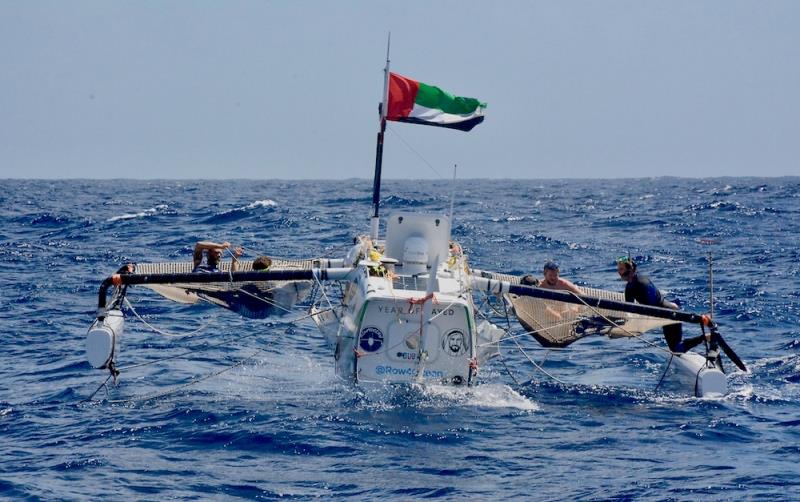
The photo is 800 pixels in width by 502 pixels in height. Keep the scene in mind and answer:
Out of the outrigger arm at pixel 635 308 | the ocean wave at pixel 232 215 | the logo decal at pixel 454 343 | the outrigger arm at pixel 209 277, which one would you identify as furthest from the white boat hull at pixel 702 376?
the ocean wave at pixel 232 215

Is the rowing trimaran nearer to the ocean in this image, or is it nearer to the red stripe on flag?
the ocean

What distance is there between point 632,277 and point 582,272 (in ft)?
36.0

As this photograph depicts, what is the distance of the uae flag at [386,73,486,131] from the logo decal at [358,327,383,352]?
6.28m

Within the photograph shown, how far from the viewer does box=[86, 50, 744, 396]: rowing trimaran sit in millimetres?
12992

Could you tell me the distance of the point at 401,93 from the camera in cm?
1809

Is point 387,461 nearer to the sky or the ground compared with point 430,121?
nearer to the ground

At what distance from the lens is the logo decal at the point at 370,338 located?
42.7 ft

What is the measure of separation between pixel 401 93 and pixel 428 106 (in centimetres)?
58

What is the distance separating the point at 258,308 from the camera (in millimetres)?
15672

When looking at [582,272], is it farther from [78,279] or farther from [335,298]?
[78,279]

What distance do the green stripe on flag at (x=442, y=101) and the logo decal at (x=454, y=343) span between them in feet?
21.2

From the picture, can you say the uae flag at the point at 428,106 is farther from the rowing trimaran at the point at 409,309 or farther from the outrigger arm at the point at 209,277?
the outrigger arm at the point at 209,277

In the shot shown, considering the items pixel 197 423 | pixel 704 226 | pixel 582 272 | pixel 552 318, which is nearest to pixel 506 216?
pixel 704 226

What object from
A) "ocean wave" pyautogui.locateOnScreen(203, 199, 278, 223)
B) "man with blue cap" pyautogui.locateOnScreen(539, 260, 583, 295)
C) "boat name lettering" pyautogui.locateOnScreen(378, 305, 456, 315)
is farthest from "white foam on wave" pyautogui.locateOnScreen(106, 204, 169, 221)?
"boat name lettering" pyautogui.locateOnScreen(378, 305, 456, 315)
